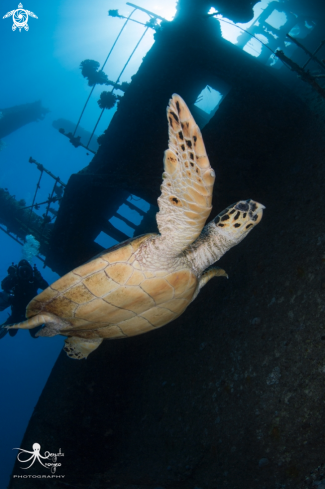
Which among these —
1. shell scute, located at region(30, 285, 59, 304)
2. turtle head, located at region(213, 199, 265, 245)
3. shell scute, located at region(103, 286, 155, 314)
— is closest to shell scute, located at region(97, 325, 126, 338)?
shell scute, located at region(103, 286, 155, 314)

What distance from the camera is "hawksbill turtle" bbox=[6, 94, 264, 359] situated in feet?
5.09

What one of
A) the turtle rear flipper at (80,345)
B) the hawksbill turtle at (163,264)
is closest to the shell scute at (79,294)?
the hawksbill turtle at (163,264)

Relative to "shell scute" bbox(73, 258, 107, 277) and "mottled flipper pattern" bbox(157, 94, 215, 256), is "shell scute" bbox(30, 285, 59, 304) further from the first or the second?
"mottled flipper pattern" bbox(157, 94, 215, 256)

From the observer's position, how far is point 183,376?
9.23 feet

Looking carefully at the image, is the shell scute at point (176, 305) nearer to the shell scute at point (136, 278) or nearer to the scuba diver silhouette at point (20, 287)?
the shell scute at point (136, 278)

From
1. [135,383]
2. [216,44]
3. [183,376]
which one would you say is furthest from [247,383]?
[216,44]

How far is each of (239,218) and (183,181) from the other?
88 centimetres

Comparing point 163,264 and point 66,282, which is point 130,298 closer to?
point 163,264

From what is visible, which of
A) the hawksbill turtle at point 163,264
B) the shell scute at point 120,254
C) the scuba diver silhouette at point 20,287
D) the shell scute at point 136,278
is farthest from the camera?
the scuba diver silhouette at point 20,287

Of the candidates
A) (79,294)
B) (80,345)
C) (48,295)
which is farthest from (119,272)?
(80,345)

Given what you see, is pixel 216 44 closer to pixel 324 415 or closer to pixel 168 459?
pixel 324 415

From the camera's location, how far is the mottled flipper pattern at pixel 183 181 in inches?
55.2

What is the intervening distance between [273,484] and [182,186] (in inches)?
87.0

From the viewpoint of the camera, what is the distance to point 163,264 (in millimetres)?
2098
